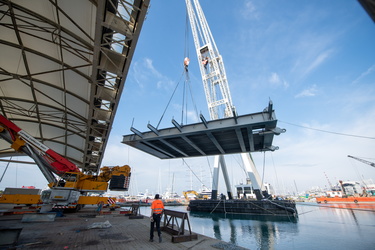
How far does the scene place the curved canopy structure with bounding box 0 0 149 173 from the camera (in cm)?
855

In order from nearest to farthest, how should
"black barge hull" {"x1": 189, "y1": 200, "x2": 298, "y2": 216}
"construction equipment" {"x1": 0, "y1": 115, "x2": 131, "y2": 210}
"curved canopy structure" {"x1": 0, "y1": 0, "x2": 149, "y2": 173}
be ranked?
"curved canopy structure" {"x1": 0, "y1": 0, "x2": 149, "y2": 173}
"construction equipment" {"x1": 0, "y1": 115, "x2": 131, "y2": 210}
"black barge hull" {"x1": 189, "y1": 200, "x2": 298, "y2": 216}

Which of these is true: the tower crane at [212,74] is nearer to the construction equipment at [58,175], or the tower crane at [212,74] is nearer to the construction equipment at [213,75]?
the construction equipment at [213,75]

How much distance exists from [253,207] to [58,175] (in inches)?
1041

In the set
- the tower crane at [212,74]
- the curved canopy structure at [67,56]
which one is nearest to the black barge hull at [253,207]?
the tower crane at [212,74]

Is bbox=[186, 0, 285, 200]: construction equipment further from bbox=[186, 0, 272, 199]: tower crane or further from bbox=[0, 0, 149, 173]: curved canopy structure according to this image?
bbox=[0, 0, 149, 173]: curved canopy structure

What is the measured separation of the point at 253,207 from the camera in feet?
87.7

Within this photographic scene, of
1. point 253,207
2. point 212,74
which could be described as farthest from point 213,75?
point 253,207

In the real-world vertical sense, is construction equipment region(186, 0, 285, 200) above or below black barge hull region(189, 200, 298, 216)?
above

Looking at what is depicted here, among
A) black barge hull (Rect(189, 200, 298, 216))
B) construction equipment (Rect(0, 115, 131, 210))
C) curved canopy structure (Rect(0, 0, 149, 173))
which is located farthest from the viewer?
black barge hull (Rect(189, 200, 298, 216))

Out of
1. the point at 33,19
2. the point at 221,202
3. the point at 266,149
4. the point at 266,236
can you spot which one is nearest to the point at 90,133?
the point at 33,19

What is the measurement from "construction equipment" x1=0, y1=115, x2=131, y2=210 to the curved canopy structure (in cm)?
355

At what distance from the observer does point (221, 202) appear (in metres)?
29.4

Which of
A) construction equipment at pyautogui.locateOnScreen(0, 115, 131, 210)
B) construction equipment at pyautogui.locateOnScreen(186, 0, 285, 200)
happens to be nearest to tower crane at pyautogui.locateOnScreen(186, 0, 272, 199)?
construction equipment at pyautogui.locateOnScreen(186, 0, 285, 200)

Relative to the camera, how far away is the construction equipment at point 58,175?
1182 cm
